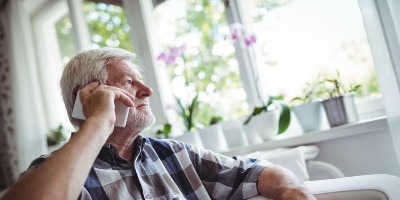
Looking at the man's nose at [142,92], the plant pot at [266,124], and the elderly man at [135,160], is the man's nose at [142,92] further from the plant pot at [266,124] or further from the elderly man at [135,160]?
the plant pot at [266,124]

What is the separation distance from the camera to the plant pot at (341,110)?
4.78ft

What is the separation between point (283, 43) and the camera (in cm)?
185

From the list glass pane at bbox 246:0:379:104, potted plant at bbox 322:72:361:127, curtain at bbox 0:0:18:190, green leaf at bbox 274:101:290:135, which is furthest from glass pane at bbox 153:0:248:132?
curtain at bbox 0:0:18:190

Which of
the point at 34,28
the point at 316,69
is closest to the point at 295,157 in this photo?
the point at 316,69

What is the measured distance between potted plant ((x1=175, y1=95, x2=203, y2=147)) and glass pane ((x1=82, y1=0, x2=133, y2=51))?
0.93 m

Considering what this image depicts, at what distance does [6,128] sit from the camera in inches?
115

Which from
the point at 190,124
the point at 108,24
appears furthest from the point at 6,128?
the point at 190,124

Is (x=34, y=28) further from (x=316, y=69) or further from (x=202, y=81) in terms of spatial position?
(x=316, y=69)

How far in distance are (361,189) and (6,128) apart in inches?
113

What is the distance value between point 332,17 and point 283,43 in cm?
29

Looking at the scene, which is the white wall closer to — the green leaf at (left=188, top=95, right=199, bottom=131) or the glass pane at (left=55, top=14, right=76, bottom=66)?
the green leaf at (left=188, top=95, right=199, bottom=131)

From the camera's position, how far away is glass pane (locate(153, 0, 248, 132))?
211 centimetres

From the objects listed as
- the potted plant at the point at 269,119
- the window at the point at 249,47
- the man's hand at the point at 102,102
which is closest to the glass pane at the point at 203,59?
the window at the point at 249,47

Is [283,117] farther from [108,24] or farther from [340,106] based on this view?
[108,24]
